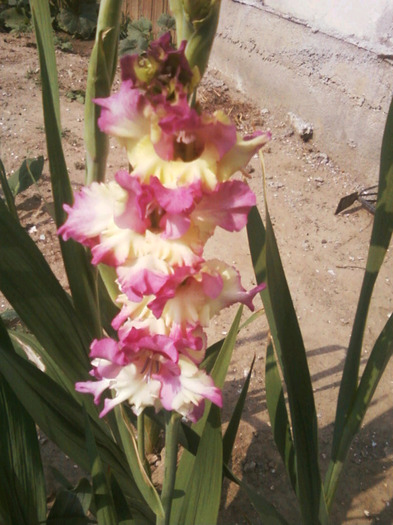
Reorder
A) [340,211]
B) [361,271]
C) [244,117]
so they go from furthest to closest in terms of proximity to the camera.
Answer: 1. [244,117]
2. [340,211]
3. [361,271]

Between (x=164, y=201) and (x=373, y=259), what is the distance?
456 mm

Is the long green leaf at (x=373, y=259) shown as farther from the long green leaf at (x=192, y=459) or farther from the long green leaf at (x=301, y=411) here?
the long green leaf at (x=192, y=459)

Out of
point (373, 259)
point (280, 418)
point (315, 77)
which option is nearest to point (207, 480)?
point (280, 418)

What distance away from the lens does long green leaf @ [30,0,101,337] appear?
0.69 meters

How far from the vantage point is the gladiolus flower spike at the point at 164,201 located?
0.43m

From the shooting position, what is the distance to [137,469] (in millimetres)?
737

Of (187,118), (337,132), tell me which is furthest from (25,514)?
(337,132)

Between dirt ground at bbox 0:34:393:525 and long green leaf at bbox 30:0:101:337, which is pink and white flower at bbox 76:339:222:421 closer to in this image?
long green leaf at bbox 30:0:101:337

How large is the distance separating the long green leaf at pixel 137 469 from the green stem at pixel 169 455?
13 millimetres

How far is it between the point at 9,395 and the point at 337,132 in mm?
2371

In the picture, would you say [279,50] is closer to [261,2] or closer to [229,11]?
[261,2]

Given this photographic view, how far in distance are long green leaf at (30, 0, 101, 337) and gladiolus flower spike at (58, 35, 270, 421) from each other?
23 centimetres

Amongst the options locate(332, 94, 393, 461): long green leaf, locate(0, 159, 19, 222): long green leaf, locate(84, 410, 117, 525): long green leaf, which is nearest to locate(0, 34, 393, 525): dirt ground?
locate(0, 159, 19, 222): long green leaf

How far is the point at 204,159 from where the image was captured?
0.44 meters
